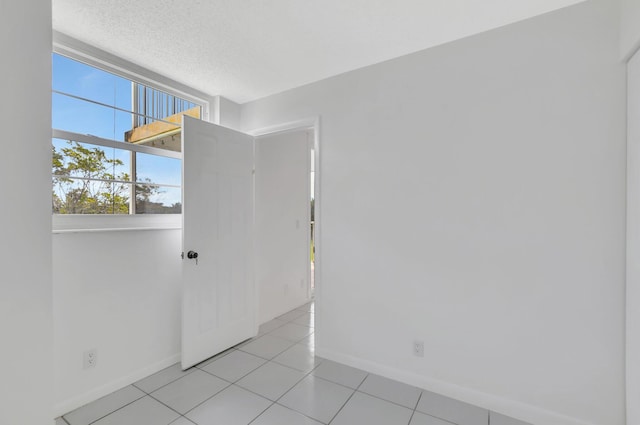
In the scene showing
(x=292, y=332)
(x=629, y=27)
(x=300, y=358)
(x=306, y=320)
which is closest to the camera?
(x=629, y=27)

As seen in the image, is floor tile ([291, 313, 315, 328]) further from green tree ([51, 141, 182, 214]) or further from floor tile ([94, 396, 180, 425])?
green tree ([51, 141, 182, 214])

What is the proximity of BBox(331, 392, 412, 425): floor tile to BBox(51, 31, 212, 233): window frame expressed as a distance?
6.37ft

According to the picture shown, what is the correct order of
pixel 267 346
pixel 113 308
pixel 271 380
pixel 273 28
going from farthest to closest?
pixel 267 346, pixel 271 380, pixel 113 308, pixel 273 28

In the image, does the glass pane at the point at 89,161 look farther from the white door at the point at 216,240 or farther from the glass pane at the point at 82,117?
the white door at the point at 216,240

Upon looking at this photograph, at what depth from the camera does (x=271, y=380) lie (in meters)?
2.18

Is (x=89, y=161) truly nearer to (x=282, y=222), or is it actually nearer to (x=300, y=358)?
(x=282, y=222)

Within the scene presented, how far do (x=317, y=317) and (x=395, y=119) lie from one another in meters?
1.81

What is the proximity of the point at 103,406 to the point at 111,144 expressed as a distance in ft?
6.00

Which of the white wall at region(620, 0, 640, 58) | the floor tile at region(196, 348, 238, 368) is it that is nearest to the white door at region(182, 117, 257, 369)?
the floor tile at region(196, 348, 238, 368)

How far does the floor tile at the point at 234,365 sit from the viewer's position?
89.0 inches

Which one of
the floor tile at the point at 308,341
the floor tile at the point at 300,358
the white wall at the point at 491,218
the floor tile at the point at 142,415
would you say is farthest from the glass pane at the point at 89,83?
the floor tile at the point at 308,341

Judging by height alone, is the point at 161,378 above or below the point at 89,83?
below

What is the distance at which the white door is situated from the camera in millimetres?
2334

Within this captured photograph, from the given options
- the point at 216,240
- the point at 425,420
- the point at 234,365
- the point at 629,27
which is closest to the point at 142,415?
the point at 234,365
